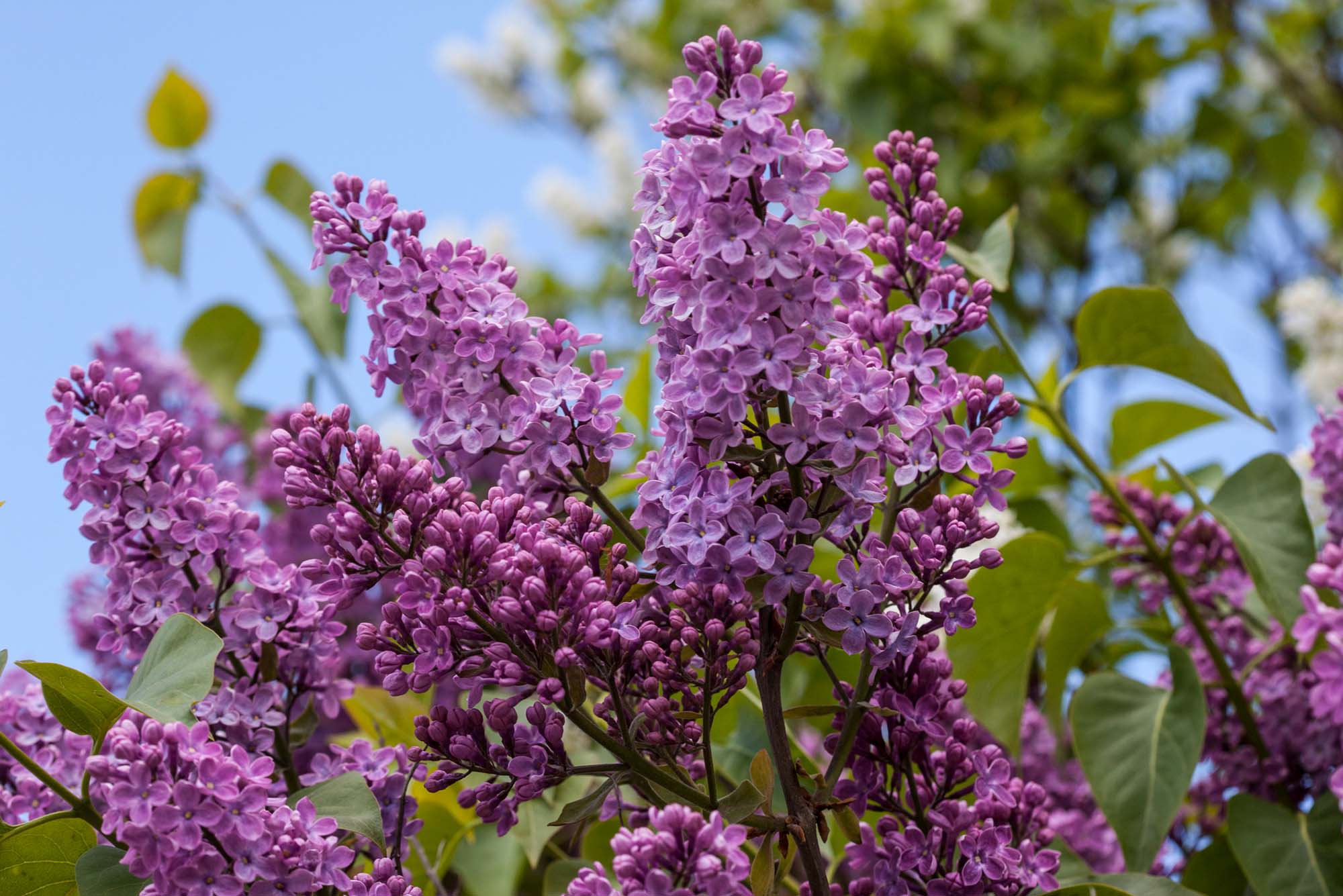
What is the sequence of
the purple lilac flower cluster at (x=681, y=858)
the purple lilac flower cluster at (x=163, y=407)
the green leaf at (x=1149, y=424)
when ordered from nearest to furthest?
1. the purple lilac flower cluster at (x=681, y=858)
2. the green leaf at (x=1149, y=424)
3. the purple lilac flower cluster at (x=163, y=407)

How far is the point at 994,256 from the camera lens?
1.27m

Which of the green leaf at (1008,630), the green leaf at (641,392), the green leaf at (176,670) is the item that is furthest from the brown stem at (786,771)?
the green leaf at (641,392)

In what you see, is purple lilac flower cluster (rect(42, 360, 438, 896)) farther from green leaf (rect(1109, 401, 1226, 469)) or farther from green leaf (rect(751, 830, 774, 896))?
green leaf (rect(1109, 401, 1226, 469))

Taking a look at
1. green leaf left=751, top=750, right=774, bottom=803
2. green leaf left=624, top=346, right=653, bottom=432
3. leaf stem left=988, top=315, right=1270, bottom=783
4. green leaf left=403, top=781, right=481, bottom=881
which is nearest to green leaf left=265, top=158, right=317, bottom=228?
green leaf left=624, top=346, right=653, bottom=432

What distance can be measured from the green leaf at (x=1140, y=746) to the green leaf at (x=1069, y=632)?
113 millimetres

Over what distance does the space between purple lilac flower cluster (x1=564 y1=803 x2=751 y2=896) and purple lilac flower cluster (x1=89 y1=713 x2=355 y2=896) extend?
0.75ft

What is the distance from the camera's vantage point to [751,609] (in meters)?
0.79

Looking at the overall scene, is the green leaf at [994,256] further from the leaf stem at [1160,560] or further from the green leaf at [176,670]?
the green leaf at [176,670]

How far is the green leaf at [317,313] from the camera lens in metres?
2.09

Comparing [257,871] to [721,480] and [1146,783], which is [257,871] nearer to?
[721,480]

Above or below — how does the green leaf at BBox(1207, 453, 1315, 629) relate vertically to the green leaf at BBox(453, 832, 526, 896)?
above

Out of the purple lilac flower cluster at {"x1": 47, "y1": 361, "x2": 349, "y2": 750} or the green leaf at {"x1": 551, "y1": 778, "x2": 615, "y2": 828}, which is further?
the purple lilac flower cluster at {"x1": 47, "y1": 361, "x2": 349, "y2": 750}

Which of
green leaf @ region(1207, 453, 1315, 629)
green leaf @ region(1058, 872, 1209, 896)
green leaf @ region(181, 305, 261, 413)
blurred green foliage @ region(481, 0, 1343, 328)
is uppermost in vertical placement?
blurred green foliage @ region(481, 0, 1343, 328)

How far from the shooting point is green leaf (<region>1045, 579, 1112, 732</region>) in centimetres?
135
